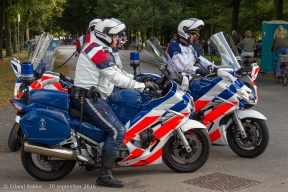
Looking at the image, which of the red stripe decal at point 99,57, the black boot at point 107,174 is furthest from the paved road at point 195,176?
the red stripe decal at point 99,57

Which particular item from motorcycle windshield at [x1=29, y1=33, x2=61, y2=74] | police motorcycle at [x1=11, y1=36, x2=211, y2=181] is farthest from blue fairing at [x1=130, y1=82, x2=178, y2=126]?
motorcycle windshield at [x1=29, y1=33, x2=61, y2=74]

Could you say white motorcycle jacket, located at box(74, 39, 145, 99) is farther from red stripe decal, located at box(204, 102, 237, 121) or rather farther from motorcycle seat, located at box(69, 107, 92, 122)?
red stripe decal, located at box(204, 102, 237, 121)

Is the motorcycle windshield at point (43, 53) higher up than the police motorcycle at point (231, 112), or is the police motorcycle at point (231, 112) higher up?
the motorcycle windshield at point (43, 53)

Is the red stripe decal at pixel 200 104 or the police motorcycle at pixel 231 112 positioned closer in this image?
the police motorcycle at pixel 231 112

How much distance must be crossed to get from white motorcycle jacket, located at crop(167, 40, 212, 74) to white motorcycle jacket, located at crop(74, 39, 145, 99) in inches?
71.9

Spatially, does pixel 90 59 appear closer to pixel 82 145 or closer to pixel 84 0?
pixel 82 145

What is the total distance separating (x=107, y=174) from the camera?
641cm

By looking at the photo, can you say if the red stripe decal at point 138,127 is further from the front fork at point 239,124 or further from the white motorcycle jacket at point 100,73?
the front fork at point 239,124

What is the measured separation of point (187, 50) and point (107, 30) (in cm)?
229

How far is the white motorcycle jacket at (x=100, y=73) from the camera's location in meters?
6.35

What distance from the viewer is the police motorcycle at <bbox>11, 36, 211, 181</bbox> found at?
6.33m

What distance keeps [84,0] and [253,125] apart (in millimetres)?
84691

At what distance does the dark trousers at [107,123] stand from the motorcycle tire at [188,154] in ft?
2.39

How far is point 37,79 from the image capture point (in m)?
8.01
